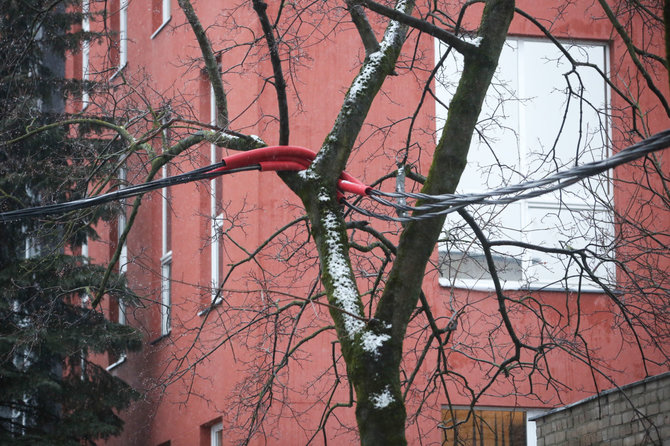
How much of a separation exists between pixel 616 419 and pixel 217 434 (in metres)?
6.81

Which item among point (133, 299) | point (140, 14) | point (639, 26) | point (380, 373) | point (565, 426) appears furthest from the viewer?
point (140, 14)

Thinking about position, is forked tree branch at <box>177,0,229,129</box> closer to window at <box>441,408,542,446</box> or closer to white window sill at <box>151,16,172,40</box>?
window at <box>441,408,542,446</box>

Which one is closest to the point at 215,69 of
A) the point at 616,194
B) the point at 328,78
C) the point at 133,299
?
the point at 133,299

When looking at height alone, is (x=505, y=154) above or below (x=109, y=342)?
above

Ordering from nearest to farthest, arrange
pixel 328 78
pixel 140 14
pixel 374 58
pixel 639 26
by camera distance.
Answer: pixel 374 58, pixel 328 78, pixel 639 26, pixel 140 14

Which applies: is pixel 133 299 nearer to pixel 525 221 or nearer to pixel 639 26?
pixel 525 221

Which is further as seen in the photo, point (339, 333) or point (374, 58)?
point (374, 58)

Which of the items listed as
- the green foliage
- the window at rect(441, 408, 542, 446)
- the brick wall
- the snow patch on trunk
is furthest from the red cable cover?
the window at rect(441, 408, 542, 446)

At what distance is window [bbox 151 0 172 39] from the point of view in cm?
2044

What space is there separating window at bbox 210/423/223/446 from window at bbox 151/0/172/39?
24.4ft

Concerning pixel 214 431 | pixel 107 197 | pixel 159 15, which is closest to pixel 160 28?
pixel 159 15

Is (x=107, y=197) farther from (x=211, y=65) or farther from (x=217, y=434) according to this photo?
(x=217, y=434)

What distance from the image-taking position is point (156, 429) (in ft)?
62.8

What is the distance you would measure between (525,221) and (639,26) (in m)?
3.91
